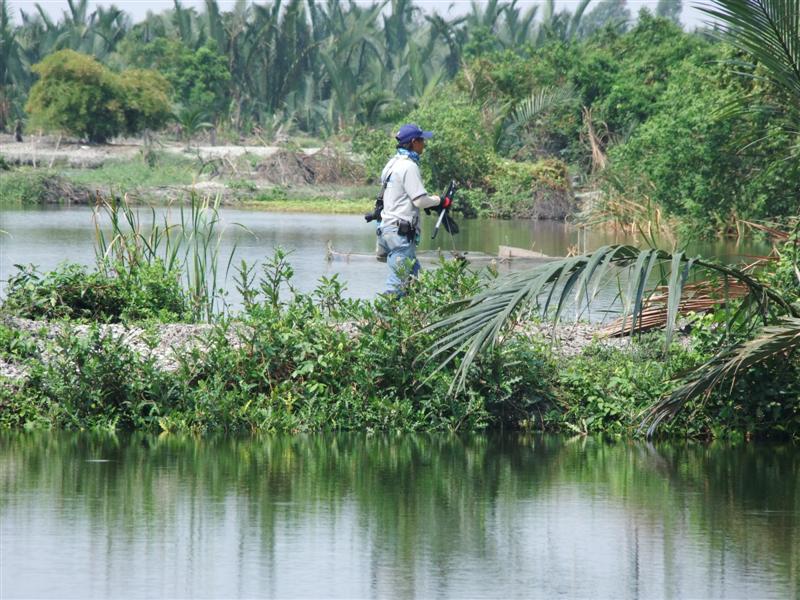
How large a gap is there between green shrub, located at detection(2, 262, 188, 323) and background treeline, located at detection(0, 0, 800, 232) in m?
4.65

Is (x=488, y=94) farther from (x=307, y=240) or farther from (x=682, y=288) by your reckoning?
(x=682, y=288)

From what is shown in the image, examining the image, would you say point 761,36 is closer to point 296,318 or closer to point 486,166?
point 296,318

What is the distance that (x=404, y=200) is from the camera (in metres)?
11.7

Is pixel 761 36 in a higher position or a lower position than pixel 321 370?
higher

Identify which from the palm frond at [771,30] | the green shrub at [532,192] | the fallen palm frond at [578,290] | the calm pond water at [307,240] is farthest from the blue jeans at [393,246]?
the green shrub at [532,192]

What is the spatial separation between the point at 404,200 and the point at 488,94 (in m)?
39.1

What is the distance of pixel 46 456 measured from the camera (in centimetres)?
851

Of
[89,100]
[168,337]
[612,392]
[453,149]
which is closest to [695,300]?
[612,392]

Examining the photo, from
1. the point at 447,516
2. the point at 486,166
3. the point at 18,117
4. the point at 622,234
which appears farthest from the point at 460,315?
the point at 18,117

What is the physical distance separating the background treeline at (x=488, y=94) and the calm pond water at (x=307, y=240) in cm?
163

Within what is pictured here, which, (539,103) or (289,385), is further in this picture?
(539,103)

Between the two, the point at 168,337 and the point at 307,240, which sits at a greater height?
the point at 307,240

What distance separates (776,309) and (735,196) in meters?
19.9

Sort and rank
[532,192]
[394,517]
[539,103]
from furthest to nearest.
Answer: [539,103] → [532,192] → [394,517]
